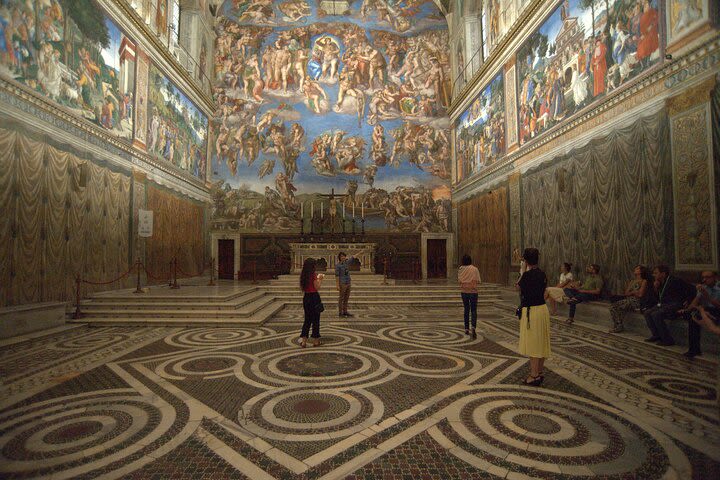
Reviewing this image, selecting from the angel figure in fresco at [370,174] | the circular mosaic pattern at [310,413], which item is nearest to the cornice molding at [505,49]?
the angel figure in fresco at [370,174]

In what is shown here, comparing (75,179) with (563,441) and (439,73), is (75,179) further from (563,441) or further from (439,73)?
(439,73)

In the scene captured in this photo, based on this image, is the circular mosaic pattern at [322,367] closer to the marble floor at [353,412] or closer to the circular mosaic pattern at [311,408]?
the marble floor at [353,412]

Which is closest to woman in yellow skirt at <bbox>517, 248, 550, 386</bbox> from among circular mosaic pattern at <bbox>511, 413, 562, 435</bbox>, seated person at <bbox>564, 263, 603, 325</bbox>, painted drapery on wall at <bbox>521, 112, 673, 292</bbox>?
circular mosaic pattern at <bbox>511, 413, 562, 435</bbox>

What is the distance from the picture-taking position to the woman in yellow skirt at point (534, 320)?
4180 mm

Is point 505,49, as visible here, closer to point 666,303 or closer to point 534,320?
point 666,303

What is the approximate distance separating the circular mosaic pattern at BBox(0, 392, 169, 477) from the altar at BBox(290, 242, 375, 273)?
38.7 feet

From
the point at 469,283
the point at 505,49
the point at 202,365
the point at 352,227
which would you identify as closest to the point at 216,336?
the point at 202,365

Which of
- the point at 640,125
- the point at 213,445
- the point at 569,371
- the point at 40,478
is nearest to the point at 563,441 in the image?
the point at 569,371

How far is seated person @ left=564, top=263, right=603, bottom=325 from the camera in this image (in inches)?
325

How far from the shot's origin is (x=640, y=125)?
757 cm

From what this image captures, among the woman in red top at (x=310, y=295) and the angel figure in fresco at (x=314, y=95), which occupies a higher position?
the angel figure in fresco at (x=314, y=95)

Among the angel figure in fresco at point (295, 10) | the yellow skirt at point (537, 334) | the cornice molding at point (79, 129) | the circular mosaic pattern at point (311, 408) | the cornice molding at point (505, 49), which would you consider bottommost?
the circular mosaic pattern at point (311, 408)

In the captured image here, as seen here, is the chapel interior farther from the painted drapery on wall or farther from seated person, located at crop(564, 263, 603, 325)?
seated person, located at crop(564, 263, 603, 325)

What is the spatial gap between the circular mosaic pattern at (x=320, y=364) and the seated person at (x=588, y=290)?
18.4 ft
